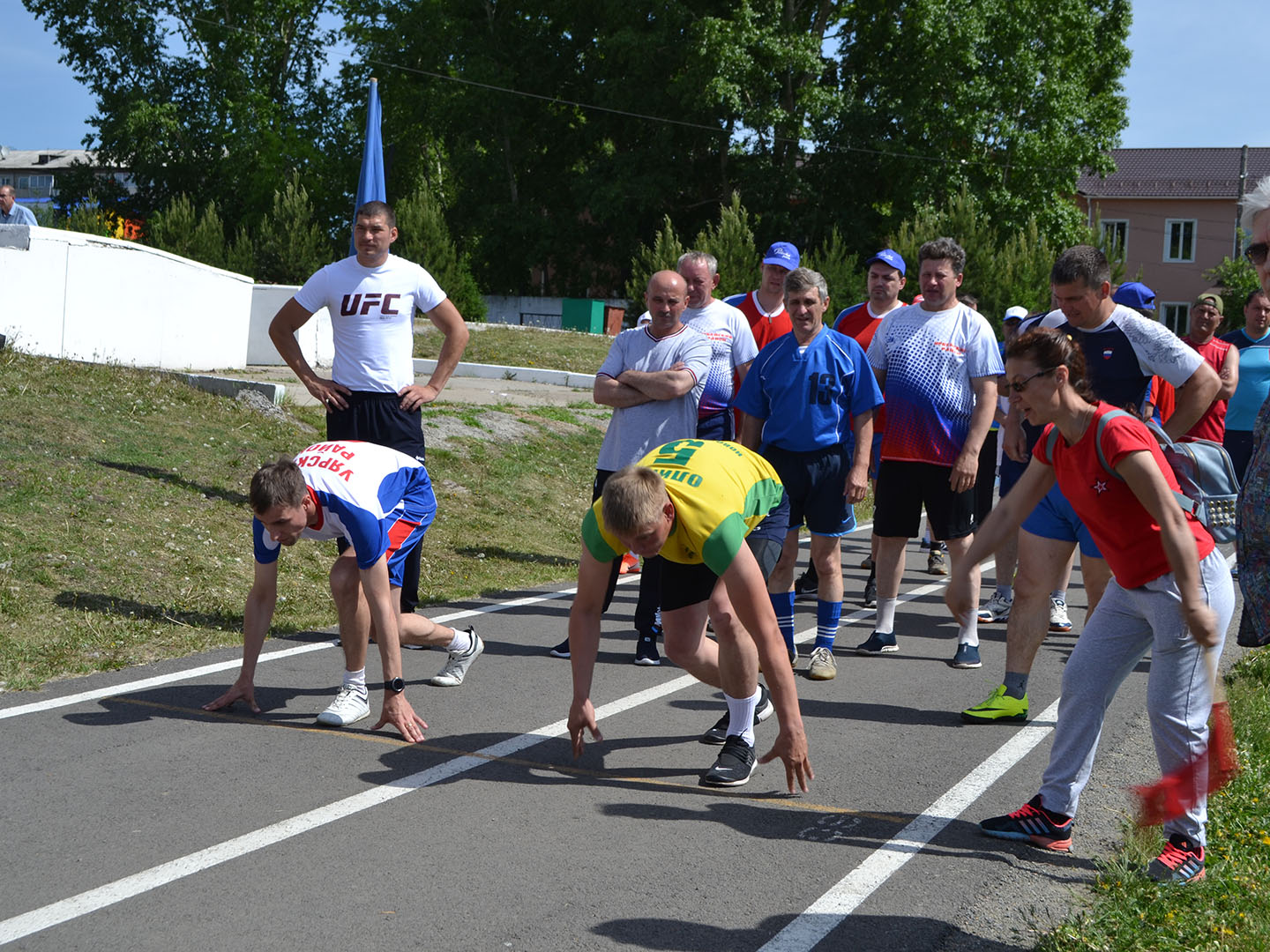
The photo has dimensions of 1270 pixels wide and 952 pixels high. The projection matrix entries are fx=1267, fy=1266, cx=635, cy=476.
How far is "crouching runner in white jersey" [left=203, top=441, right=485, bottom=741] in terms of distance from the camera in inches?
199

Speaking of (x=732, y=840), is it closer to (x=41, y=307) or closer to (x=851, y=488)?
(x=851, y=488)

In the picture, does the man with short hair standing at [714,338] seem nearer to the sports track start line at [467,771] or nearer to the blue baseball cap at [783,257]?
the blue baseball cap at [783,257]

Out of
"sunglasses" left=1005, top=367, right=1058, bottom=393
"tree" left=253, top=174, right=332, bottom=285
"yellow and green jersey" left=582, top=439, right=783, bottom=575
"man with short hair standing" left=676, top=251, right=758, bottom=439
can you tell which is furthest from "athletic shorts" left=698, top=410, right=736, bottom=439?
"tree" left=253, top=174, right=332, bottom=285

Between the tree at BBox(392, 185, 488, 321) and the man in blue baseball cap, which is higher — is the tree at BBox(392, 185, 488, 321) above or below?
above

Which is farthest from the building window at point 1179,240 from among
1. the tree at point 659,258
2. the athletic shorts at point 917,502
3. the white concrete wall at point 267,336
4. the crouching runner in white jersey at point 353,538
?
the crouching runner in white jersey at point 353,538

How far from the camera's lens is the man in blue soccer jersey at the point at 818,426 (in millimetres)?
6973

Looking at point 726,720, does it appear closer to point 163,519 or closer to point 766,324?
point 766,324

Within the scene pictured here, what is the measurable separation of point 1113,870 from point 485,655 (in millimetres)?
3949

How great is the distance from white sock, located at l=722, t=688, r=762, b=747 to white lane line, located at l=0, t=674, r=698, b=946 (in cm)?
92

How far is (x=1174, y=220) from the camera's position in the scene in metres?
63.2

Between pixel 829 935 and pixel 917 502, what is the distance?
4.22m

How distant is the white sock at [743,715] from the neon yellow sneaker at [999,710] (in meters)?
1.45

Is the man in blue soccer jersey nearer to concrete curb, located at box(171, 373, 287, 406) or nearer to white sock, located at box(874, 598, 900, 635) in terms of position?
white sock, located at box(874, 598, 900, 635)

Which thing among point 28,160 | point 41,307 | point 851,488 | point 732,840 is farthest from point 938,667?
point 28,160
